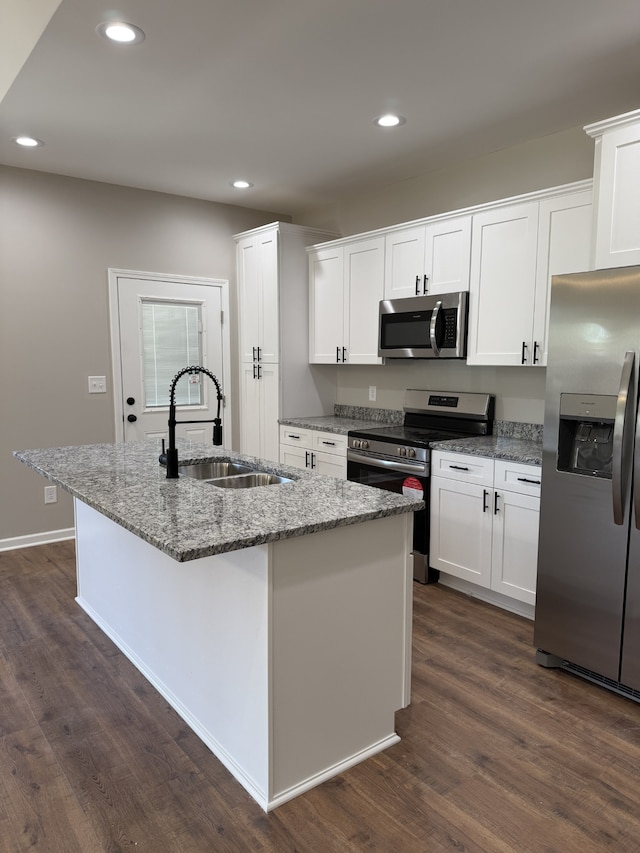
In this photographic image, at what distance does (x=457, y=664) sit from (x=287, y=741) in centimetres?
115

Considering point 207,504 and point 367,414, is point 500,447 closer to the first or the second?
point 367,414

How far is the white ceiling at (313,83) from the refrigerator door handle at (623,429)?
133 cm

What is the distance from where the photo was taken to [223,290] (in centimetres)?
510

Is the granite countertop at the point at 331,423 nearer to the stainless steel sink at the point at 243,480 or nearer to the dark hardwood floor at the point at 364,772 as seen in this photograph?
the stainless steel sink at the point at 243,480

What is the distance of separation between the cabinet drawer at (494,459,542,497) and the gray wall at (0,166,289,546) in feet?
9.84

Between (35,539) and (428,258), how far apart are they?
3.47 m

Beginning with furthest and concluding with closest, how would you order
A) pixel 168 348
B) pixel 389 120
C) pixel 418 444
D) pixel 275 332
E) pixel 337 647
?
pixel 168 348 < pixel 275 332 < pixel 418 444 < pixel 389 120 < pixel 337 647

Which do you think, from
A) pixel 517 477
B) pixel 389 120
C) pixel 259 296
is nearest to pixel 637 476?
pixel 517 477

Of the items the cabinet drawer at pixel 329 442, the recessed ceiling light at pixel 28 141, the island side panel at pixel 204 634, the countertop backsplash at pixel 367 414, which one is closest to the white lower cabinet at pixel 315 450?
the cabinet drawer at pixel 329 442

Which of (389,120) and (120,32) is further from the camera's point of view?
(389,120)

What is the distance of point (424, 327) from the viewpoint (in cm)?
381

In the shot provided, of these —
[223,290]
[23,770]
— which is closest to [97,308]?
[223,290]

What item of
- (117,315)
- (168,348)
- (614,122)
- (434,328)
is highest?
(614,122)

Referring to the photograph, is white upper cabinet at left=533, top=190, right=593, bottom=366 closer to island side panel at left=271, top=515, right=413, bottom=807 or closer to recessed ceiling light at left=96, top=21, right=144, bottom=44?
island side panel at left=271, top=515, right=413, bottom=807
